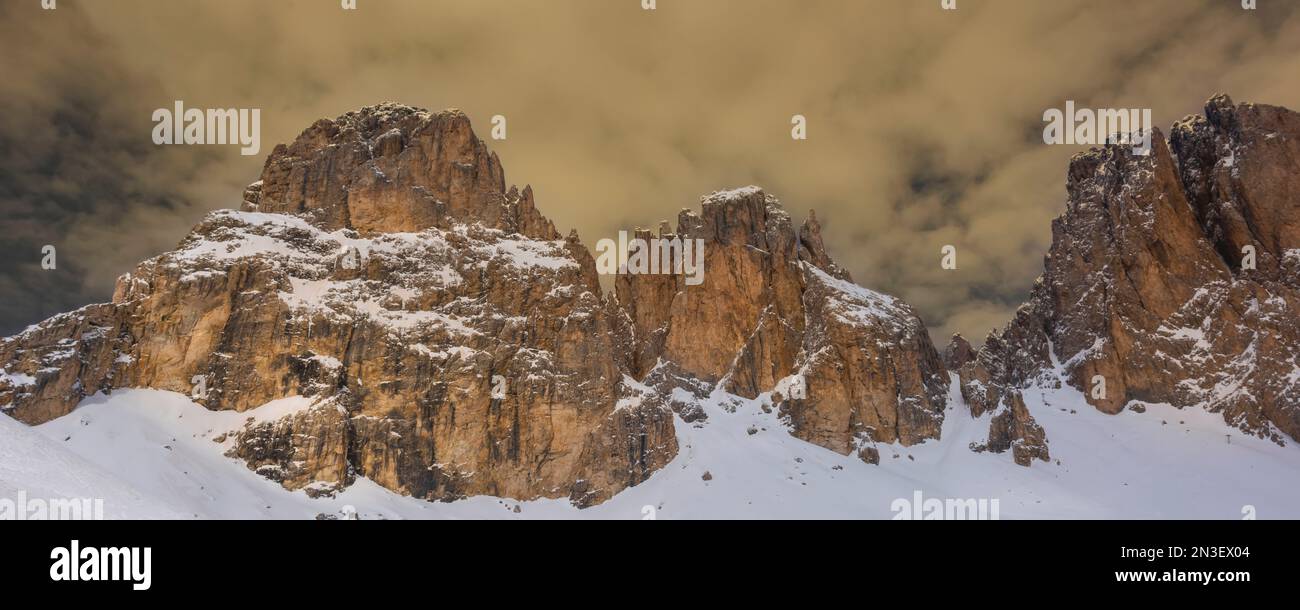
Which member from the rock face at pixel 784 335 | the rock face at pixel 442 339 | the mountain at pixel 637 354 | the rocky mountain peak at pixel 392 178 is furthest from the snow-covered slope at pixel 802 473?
the rocky mountain peak at pixel 392 178

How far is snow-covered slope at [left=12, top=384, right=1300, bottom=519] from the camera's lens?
88688 mm

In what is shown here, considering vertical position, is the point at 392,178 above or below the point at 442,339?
above

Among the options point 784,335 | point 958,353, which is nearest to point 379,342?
point 784,335

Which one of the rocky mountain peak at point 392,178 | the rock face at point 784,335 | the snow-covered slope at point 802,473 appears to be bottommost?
the snow-covered slope at point 802,473

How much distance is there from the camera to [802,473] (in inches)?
4328

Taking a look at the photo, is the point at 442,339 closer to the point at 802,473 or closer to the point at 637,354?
the point at 637,354

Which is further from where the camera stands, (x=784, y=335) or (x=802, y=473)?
(x=784, y=335)

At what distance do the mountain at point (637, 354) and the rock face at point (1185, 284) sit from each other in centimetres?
45

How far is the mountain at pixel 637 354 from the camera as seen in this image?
100 metres

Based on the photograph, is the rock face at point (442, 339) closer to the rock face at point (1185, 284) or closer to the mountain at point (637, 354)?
the mountain at point (637, 354)

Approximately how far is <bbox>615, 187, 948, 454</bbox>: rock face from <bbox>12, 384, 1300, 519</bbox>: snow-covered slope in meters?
6.42

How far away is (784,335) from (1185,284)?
224ft

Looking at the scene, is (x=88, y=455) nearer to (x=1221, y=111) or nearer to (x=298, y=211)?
(x=298, y=211)
